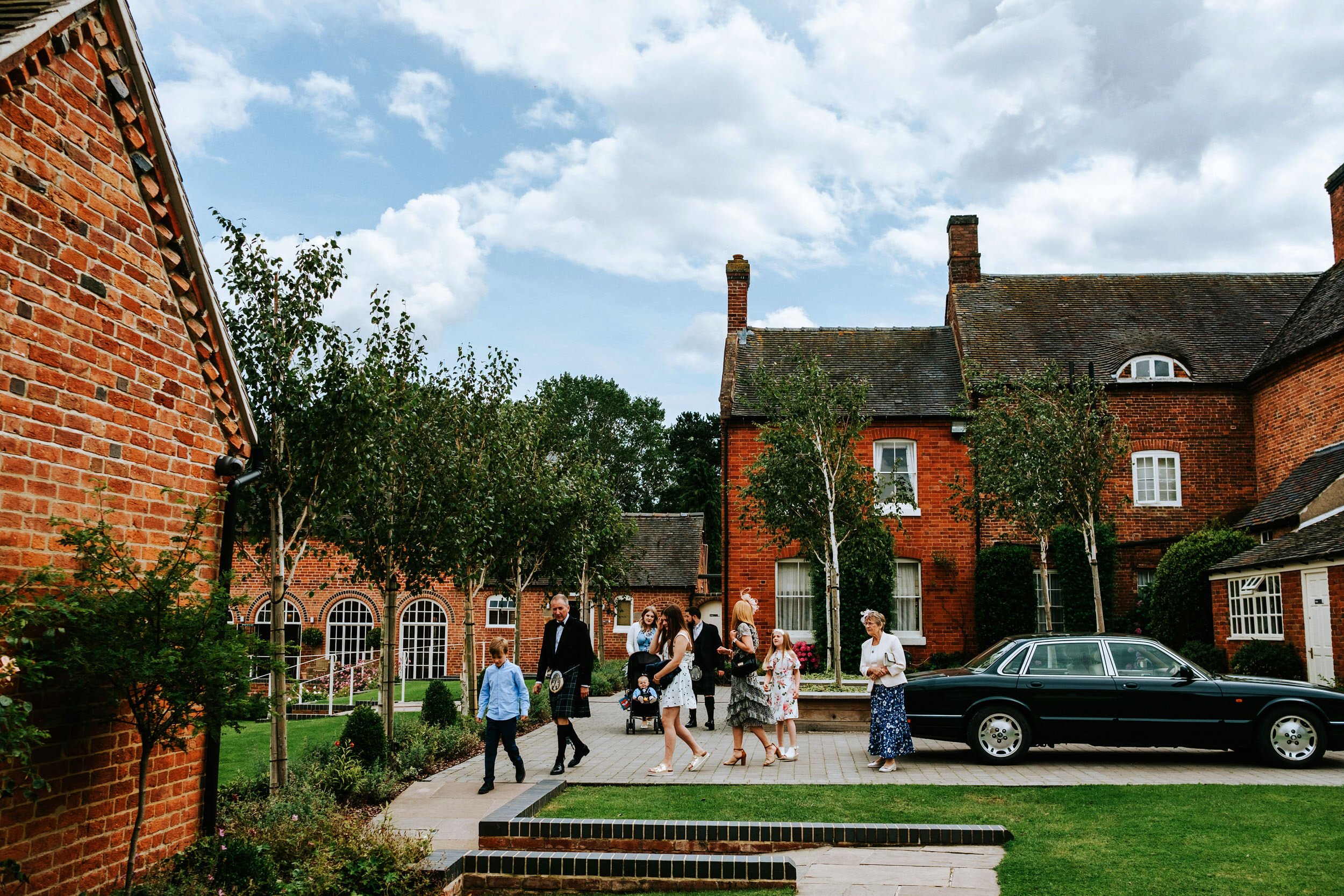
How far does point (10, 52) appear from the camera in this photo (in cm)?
506

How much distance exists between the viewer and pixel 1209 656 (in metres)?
18.8

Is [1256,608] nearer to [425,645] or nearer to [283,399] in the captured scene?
[283,399]

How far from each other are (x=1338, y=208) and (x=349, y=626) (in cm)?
3136

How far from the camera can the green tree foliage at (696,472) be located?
51.4m

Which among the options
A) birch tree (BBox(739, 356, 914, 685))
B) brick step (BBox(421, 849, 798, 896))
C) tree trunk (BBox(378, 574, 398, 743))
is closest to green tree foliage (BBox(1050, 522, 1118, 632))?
birch tree (BBox(739, 356, 914, 685))

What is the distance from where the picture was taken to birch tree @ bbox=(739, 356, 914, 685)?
60.4 ft

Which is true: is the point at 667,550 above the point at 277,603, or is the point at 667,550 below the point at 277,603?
above

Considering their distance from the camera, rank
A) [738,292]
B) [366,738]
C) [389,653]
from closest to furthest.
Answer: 1. [366,738]
2. [389,653]
3. [738,292]

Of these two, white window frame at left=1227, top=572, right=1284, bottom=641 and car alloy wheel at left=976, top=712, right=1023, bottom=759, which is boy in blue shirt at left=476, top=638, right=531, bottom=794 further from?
white window frame at left=1227, top=572, right=1284, bottom=641

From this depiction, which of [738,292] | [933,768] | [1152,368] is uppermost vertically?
[738,292]

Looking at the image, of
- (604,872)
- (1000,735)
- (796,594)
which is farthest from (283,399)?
(796,594)

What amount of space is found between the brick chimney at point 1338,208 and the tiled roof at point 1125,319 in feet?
7.11

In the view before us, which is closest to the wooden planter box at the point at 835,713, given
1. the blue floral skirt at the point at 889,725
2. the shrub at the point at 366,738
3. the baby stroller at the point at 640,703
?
the baby stroller at the point at 640,703

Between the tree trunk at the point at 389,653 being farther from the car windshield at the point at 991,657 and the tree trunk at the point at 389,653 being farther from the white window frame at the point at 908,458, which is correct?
the white window frame at the point at 908,458
